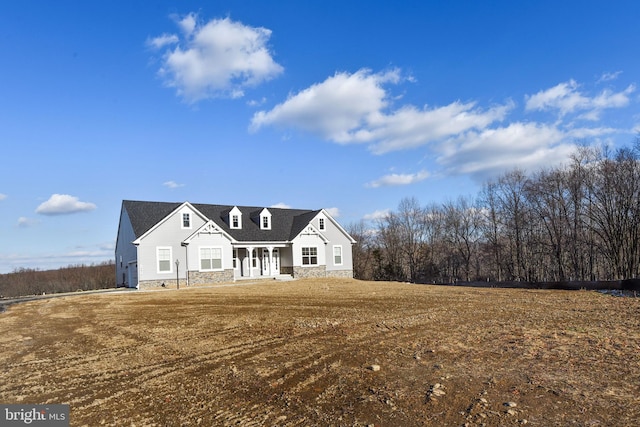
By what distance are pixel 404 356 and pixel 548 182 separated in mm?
35933

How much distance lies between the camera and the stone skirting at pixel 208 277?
2845 cm

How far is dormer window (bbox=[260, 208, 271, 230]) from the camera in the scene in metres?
33.9

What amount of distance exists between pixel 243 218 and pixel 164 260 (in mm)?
8111

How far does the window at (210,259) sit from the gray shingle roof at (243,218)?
2206mm

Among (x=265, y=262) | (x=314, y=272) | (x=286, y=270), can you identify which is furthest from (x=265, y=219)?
(x=314, y=272)

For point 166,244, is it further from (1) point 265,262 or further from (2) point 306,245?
(2) point 306,245

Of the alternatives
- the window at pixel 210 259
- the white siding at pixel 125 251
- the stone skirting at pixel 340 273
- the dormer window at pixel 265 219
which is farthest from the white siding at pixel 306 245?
the white siding at pixel 125 251

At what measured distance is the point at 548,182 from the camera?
122 feet

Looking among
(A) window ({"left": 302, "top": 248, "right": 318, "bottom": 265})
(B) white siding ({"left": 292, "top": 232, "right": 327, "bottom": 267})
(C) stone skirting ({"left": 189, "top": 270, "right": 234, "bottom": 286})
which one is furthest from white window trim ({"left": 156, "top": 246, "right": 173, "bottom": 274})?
(A) window ({"left": 302, "top": 248, "right": 318, "bottom": 265})

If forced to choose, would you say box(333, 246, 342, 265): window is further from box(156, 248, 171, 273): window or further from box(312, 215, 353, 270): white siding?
box(156, 248, 171, 273): window

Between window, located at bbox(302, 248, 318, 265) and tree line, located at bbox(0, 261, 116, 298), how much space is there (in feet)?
67.0

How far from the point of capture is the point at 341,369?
6656 mm

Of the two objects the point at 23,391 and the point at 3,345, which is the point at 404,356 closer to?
the point at 23,391

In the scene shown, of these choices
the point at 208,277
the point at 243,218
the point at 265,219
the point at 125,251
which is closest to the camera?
the point at 208,277
